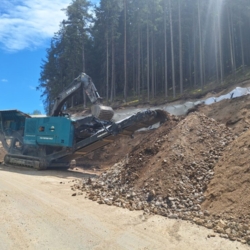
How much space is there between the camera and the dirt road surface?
4637 millimetres

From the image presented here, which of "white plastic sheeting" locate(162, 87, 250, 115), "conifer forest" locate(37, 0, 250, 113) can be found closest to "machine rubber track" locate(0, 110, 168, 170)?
"white plastic sheeting" locate(162, 87, 250, 115)

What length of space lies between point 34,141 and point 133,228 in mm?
10352

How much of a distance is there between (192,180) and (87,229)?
294 centimetres

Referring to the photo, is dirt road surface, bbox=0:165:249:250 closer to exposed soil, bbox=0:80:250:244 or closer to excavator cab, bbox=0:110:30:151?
exposed soil, bbox=0:80:250:244

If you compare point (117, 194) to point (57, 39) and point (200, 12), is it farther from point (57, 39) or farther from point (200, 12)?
point (57, 39)

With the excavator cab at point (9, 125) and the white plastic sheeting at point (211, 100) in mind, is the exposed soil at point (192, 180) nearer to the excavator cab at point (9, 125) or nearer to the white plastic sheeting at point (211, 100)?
the white plastic sheeting at point (211, 100)

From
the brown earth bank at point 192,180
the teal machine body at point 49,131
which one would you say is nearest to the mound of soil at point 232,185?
the brown earth bank at point 192,180

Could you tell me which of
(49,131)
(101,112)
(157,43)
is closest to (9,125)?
(49,131)

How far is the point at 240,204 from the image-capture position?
548cm

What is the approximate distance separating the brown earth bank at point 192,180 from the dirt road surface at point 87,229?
33cm

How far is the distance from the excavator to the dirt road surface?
5.48 metres

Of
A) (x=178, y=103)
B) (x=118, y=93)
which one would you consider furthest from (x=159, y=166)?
(x=118, y=93)

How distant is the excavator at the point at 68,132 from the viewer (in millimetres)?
12461

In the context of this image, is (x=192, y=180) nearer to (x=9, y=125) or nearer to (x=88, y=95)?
(x=88, y=95)
